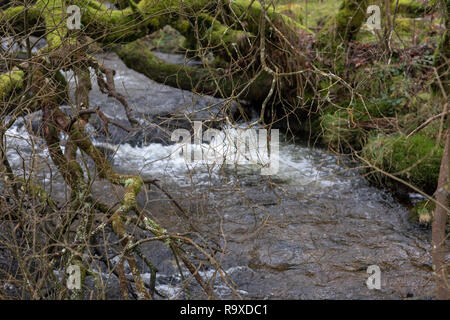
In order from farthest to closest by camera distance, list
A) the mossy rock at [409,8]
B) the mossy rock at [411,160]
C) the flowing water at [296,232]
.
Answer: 1. the mossy rock at [409,8]
2. the mossy rock at [411,160]
3. the flowing water at [296,232]

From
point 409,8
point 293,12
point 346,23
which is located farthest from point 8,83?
point 409,8

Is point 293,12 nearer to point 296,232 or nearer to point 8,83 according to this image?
point 296,232

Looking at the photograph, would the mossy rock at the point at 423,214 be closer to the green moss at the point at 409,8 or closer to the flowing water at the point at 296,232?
the flowing water at the point at 296,232

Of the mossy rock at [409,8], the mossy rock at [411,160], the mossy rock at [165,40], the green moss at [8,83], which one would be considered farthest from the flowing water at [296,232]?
the mossy rock at [165,40]

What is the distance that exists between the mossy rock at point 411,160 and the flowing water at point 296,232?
355 millimetres

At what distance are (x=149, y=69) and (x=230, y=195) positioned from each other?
10.5ft

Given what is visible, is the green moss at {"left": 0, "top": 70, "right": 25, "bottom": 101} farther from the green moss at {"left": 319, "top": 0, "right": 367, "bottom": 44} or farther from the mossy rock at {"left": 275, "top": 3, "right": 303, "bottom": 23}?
the mossy rock at {"left": 275, "top": 3, "right": 303, "bottom": 23}

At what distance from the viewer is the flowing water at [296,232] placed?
4.98 meters

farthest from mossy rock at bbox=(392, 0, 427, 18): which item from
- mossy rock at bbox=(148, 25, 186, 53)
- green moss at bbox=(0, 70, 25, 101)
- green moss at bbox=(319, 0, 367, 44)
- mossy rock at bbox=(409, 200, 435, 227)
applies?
green moss at bbox=(0, 70, 25, 101)

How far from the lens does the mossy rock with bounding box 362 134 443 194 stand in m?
6.58

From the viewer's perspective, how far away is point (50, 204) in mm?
4559

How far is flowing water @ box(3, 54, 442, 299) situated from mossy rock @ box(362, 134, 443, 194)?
355 millimetres

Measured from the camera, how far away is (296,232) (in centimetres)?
603
